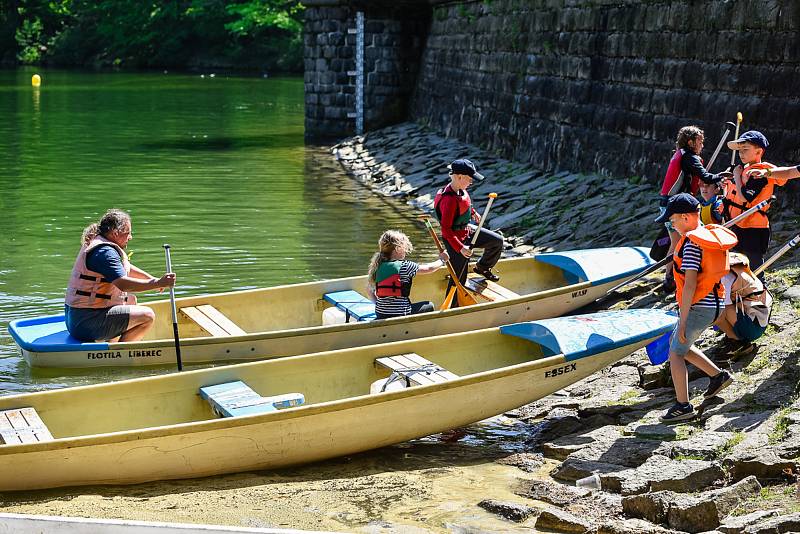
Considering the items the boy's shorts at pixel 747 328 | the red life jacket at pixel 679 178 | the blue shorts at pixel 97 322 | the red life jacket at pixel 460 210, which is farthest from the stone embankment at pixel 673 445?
the blue shorts at pixel 97 322

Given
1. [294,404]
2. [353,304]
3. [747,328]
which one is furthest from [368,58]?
[294,404]

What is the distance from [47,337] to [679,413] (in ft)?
17.8

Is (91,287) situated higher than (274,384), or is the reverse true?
(91,287)

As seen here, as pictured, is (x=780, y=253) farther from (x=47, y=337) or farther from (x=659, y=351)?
(x=47, y=337)

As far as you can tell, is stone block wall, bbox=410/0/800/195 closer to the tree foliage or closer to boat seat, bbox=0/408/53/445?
boat seat, bbox=0/408/53/445

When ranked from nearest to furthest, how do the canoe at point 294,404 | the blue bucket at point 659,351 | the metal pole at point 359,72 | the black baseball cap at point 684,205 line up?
the canoe at point 294,404
the black baseball cap at point 684,205
the blue bucket at point 659,351
the metal pole at point 359,72

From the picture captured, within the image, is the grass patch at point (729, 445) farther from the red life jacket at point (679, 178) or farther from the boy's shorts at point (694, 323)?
the red life jacket at point (679, 178)

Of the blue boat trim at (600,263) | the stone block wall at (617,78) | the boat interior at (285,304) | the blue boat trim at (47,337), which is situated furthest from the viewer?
the stone block wall at (617,78)

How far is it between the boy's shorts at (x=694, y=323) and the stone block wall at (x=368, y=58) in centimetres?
1981

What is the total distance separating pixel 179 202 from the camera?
19188 millimetres

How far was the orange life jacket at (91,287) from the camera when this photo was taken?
369 inches

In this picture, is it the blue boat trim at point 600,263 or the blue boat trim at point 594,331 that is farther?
the blue boat trim at point 600,263

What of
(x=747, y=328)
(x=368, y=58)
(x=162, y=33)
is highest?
(x=162, y=33)

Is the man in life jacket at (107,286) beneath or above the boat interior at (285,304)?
above
